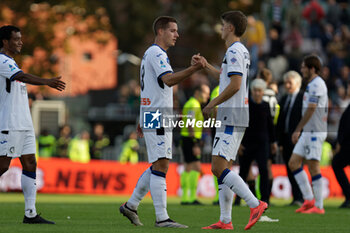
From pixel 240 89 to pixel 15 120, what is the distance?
2.98m

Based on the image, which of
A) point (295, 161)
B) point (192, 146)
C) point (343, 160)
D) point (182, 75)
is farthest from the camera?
point (192, 146)

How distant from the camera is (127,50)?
152 feet

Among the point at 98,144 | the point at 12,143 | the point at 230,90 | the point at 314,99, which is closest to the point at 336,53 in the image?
the point at 98,144

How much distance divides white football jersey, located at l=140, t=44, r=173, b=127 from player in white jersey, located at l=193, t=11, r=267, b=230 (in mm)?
702

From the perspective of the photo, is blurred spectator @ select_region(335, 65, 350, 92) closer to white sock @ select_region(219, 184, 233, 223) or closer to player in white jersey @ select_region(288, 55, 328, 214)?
player in white jersey @ select_region(288, 55, 328, 214)

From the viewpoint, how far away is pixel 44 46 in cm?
3256

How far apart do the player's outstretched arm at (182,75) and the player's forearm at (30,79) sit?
1.51m

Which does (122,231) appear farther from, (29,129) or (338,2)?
(338,2)

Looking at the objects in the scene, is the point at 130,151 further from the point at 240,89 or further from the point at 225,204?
the point at 240,89

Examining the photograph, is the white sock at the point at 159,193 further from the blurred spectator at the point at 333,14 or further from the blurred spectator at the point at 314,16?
the blurred spectator at the point at 333,14

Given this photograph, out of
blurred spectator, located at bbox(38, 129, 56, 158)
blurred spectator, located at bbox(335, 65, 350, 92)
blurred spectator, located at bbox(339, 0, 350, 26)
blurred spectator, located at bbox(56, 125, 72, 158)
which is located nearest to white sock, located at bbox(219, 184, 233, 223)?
blurred spectator, located at bbox(335, 65, 350, 92)

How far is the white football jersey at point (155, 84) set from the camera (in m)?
10.7

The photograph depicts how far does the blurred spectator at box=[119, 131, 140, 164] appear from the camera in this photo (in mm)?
26352

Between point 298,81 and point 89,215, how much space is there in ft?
17.8
